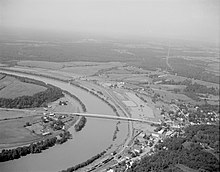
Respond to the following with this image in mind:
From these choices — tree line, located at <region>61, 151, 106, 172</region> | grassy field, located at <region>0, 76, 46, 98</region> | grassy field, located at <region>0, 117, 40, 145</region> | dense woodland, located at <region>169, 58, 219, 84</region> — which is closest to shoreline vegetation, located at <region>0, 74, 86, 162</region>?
grassy field, located at <region>0, 76, 46, 98</region>

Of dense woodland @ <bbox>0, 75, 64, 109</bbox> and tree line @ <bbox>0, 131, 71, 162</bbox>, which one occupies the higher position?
dense woodland @ <bbox>0, 75, 64, 109</bbox>

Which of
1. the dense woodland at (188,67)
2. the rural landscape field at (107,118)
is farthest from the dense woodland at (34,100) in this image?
the dense woodland at (188,67)

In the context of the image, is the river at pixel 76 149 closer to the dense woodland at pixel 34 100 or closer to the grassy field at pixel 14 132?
the grassy field at pixel 14 132

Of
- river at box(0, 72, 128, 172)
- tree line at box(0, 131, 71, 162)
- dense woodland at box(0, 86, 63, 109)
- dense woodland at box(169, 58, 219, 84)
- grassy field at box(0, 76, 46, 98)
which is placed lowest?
river at box(0, 72, 128, 172)

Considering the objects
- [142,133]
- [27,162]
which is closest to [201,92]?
[142,133]

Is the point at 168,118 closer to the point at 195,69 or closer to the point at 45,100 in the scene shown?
the point at 45,100

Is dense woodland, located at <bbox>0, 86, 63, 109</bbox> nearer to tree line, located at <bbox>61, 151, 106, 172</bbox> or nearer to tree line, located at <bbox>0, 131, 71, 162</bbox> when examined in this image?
tree line, located at <bbox>0, 131, 71, 162</bbox>

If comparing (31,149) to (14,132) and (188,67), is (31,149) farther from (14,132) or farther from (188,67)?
(188,67)

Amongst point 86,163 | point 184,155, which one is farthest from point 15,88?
point 184,155
